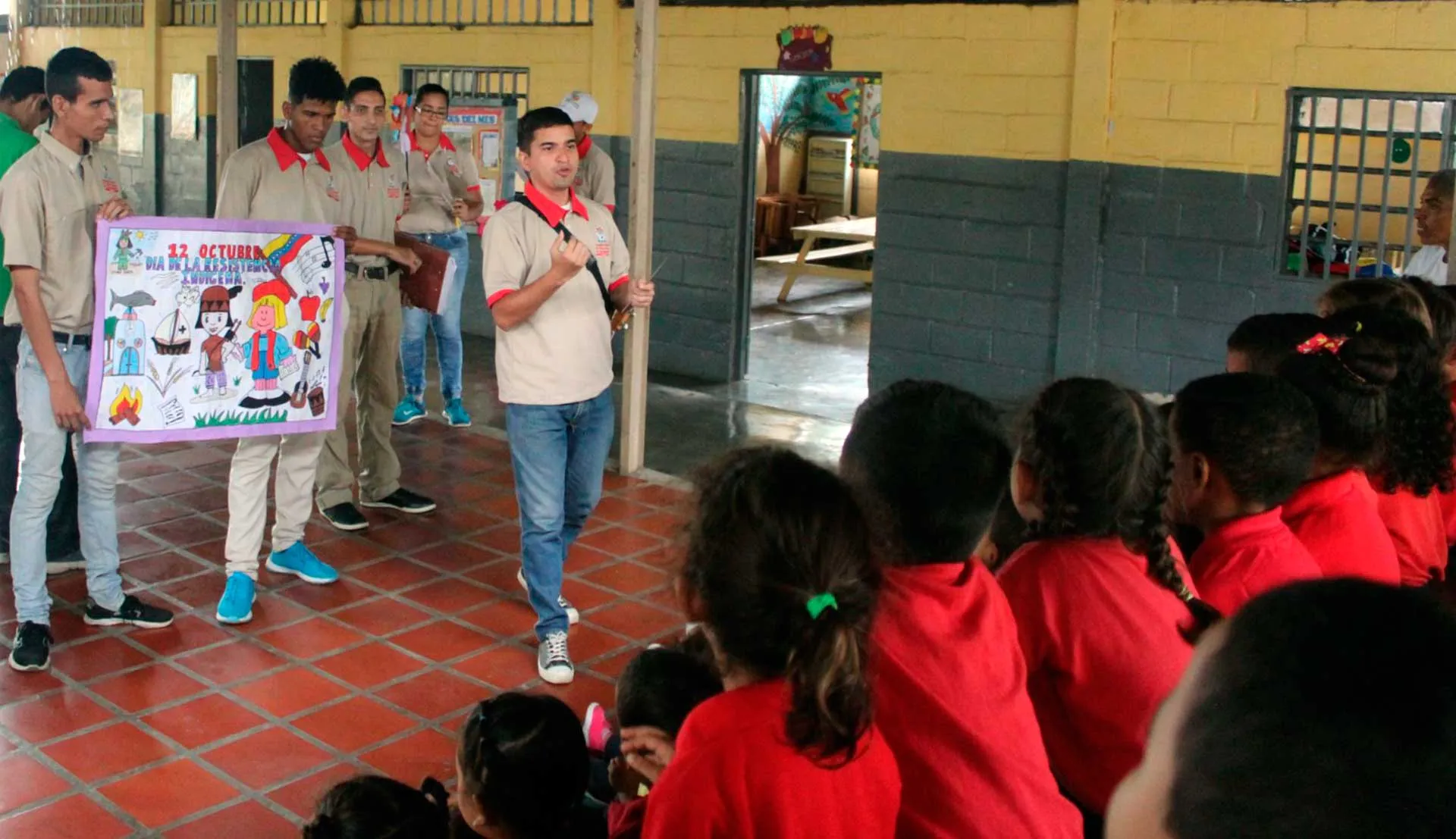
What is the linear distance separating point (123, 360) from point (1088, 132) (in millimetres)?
4854

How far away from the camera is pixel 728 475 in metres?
1.83

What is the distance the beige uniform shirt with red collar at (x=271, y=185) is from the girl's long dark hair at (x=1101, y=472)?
119 inches

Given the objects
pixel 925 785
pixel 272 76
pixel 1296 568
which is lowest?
pixel 925 785

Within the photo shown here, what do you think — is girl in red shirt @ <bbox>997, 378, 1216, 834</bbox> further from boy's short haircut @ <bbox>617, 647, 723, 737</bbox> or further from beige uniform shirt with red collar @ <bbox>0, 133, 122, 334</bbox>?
beige uniform shirt with red collar @ <bbox>0, 133, 122, 334</bbox>

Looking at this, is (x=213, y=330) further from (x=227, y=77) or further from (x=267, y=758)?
(x=227, y=77)

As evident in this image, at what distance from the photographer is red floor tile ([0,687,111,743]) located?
3652 millimetres

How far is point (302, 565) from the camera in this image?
15.7 feet

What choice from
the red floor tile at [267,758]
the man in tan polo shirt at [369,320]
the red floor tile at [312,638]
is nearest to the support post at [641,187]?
the man in tan polo shirt at [369,320]

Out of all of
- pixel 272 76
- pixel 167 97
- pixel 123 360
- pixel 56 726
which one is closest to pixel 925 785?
pixel 56 726

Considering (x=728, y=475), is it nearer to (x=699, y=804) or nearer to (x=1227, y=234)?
(x=699, y=804)

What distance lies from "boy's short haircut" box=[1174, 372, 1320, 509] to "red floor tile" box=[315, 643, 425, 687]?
2.39 m

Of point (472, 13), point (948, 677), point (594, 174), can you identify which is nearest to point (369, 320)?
point (594, 174)

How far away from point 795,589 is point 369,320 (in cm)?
389

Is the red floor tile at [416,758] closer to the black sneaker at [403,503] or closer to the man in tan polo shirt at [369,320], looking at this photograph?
the man in tan polo shirt at [369,320]
